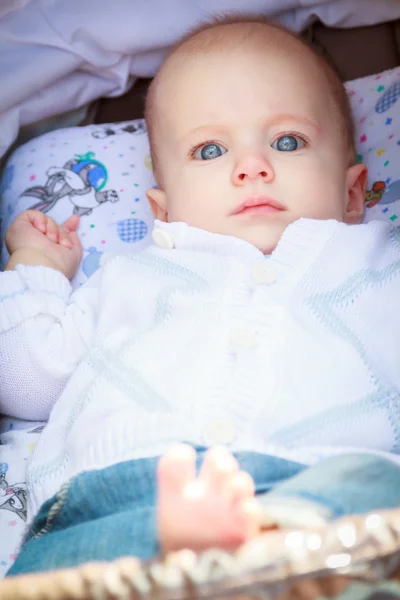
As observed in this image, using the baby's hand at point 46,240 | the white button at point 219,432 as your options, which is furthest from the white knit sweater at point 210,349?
the baby's hand at point 46,240

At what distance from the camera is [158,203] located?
1320mm

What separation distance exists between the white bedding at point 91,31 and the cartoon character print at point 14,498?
0.70 m

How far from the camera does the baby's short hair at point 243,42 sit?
4.18 ft

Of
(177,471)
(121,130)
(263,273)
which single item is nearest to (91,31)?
(121,130)

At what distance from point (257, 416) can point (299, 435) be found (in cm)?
6

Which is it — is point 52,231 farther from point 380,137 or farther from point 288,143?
point 380,137

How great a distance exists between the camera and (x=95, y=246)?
141 centimetres

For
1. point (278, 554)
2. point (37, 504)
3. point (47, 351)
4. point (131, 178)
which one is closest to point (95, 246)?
point (131, 178)

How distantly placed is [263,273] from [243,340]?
0.12 meters

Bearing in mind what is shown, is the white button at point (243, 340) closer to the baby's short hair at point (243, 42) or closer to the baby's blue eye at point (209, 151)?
the baby's blue eye at point (209, 151)

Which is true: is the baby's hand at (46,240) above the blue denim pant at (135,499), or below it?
above

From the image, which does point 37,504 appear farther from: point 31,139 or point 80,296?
point 31,139

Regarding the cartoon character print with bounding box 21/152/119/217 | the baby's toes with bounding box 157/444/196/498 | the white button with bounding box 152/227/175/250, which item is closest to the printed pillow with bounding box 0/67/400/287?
the cartoon character print with bounding box 21/152/119/217

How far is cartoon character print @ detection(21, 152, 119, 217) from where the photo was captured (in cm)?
147
